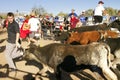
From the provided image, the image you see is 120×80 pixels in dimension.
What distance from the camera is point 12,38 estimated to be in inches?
425

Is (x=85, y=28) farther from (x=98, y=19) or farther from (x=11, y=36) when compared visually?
(x=11, y=36)

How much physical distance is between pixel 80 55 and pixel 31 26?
6.78 m

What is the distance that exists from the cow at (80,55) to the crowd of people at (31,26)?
1156 mm

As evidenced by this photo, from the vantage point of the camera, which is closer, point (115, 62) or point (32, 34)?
point (115, 62)

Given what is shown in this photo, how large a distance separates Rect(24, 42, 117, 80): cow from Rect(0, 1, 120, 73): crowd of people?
3.79ft

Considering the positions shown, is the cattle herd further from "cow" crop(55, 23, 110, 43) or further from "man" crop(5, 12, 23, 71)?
"cow" crop(55, 23, 110, 43)

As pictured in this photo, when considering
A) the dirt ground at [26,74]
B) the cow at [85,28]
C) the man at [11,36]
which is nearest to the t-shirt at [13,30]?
the man at [11,36]

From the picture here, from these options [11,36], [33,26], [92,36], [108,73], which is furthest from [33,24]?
[108,73]

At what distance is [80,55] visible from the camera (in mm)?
9516

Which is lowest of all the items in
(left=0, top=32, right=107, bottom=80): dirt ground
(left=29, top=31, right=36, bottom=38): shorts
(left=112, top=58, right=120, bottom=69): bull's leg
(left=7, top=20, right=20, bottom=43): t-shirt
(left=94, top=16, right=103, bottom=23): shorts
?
(left=0, top=32, right=107, bottom=80): dirt ground

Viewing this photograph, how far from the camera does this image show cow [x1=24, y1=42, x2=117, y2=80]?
9281 mm

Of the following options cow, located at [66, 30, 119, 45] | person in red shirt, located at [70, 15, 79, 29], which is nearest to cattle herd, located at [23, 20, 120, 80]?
cow, located at [66, 30, 119, 45]

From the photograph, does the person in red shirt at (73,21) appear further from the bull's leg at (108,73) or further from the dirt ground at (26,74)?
the bull's leg at (108,73)

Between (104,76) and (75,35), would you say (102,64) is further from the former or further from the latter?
(75,35)
